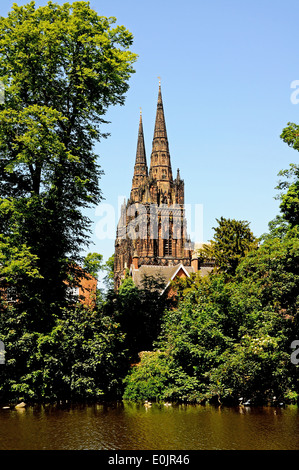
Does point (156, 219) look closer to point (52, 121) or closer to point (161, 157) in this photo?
point (161, 157)

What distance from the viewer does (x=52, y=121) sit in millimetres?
19578

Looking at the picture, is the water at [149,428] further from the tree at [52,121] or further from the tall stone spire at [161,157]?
the tall stone spire at [161,157]

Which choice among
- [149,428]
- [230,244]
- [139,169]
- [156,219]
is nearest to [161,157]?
[139,169]

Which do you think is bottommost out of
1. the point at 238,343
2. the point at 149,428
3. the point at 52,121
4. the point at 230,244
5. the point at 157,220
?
the point at 149,428

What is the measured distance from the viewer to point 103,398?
840 inches

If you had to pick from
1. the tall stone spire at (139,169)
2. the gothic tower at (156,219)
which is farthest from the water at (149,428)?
the tall stone spire at (139,169)

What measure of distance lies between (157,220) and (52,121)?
65449 millimetres

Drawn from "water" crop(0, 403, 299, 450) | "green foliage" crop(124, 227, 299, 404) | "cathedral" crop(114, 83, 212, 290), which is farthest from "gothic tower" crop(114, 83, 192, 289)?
"water" crop(0, 403, 299, 450)

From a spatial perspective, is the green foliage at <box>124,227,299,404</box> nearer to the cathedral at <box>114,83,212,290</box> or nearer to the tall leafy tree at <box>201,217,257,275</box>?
the tall leafy tree at <box>201,217,257,275</box>

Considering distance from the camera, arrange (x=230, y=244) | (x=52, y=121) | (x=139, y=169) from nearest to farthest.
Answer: (x=52, y=121) → (x=230, y=244) → (x=139, y=169)

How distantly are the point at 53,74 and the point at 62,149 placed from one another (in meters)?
3.97

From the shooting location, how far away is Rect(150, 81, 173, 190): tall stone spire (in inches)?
3590
